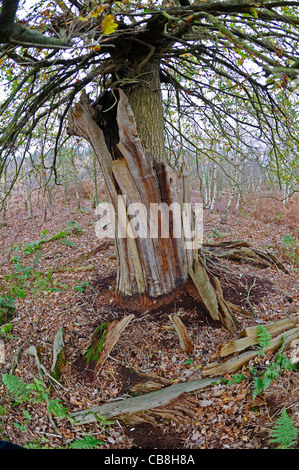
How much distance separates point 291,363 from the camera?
2959 mm

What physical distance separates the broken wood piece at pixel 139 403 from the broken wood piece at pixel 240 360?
9 centimetres

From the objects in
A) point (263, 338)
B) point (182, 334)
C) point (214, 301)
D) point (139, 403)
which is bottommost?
point (139, 403)

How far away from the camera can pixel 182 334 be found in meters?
3.75

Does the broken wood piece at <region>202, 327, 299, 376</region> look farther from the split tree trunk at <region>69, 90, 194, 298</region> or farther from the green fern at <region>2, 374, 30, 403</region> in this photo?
the green fern at <region>2, 374, 30, 403</region>

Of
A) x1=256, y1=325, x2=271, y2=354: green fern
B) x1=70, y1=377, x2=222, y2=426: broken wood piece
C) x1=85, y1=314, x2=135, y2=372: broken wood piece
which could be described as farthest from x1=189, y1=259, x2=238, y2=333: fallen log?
x1=85, y1=314, x2=135, y2=372: broken wood piece

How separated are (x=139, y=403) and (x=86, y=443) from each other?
657 mm

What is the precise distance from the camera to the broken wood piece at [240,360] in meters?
3.21

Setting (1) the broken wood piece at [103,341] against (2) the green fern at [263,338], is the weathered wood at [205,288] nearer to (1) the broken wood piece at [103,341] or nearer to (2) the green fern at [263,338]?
(2) the green fern at [263,338]

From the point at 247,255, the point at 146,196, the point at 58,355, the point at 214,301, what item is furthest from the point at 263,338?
the point at 247,255

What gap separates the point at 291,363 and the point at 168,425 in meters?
1.46

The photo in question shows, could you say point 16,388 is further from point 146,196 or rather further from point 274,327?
point 274,327

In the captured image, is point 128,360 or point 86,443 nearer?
point 86,443

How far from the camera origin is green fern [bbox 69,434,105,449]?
2.67 meters
